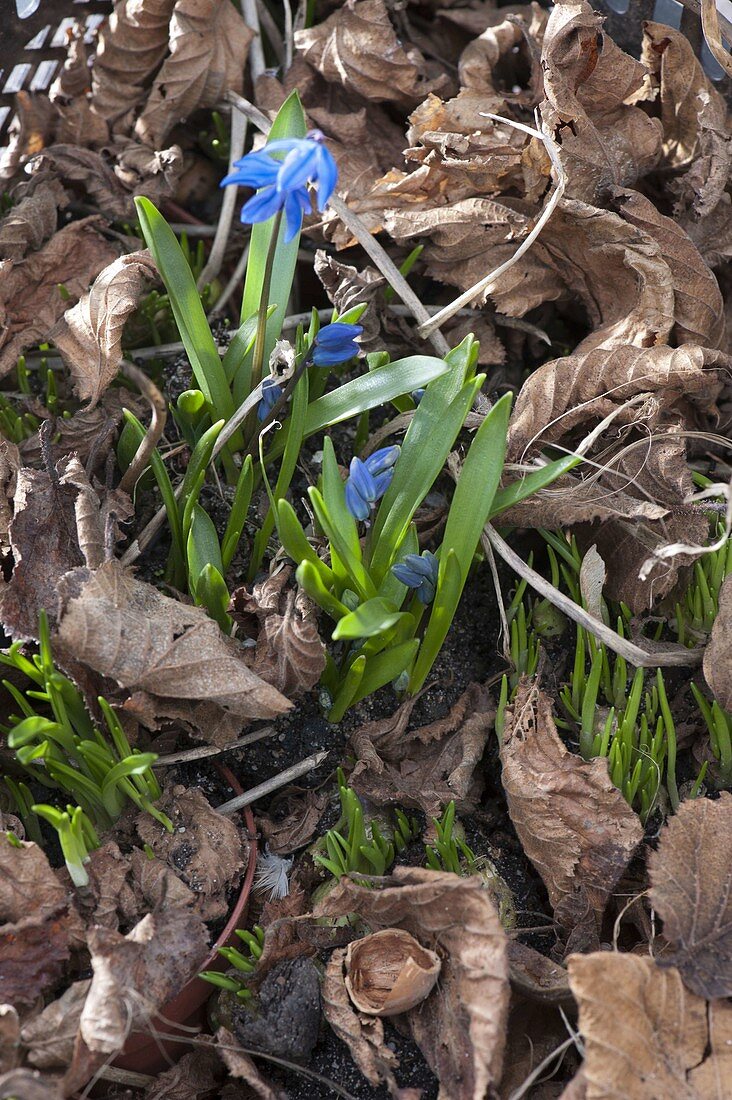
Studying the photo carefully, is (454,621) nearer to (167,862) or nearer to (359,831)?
(359,831)

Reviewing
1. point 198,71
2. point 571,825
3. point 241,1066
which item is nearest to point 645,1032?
point 571,825

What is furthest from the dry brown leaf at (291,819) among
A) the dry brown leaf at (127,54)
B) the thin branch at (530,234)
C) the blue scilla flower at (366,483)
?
the dry brown leaf at (127,54)

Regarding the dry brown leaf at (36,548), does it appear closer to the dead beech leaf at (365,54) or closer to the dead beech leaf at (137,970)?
the dead beech leaf at (137,970)

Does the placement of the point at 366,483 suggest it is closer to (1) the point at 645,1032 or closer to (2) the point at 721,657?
(2) the point at 721,657

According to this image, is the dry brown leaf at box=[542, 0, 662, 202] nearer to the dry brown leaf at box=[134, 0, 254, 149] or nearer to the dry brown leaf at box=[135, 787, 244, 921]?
the dry brown leaf at box=[134, 0, 254, 149]

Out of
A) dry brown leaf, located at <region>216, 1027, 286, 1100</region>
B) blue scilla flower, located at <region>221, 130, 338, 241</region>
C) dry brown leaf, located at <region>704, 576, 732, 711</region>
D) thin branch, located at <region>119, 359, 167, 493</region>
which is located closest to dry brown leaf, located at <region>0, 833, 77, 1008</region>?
dry brown leaf, located at <region>216, 1027, 286, 1100</region>
